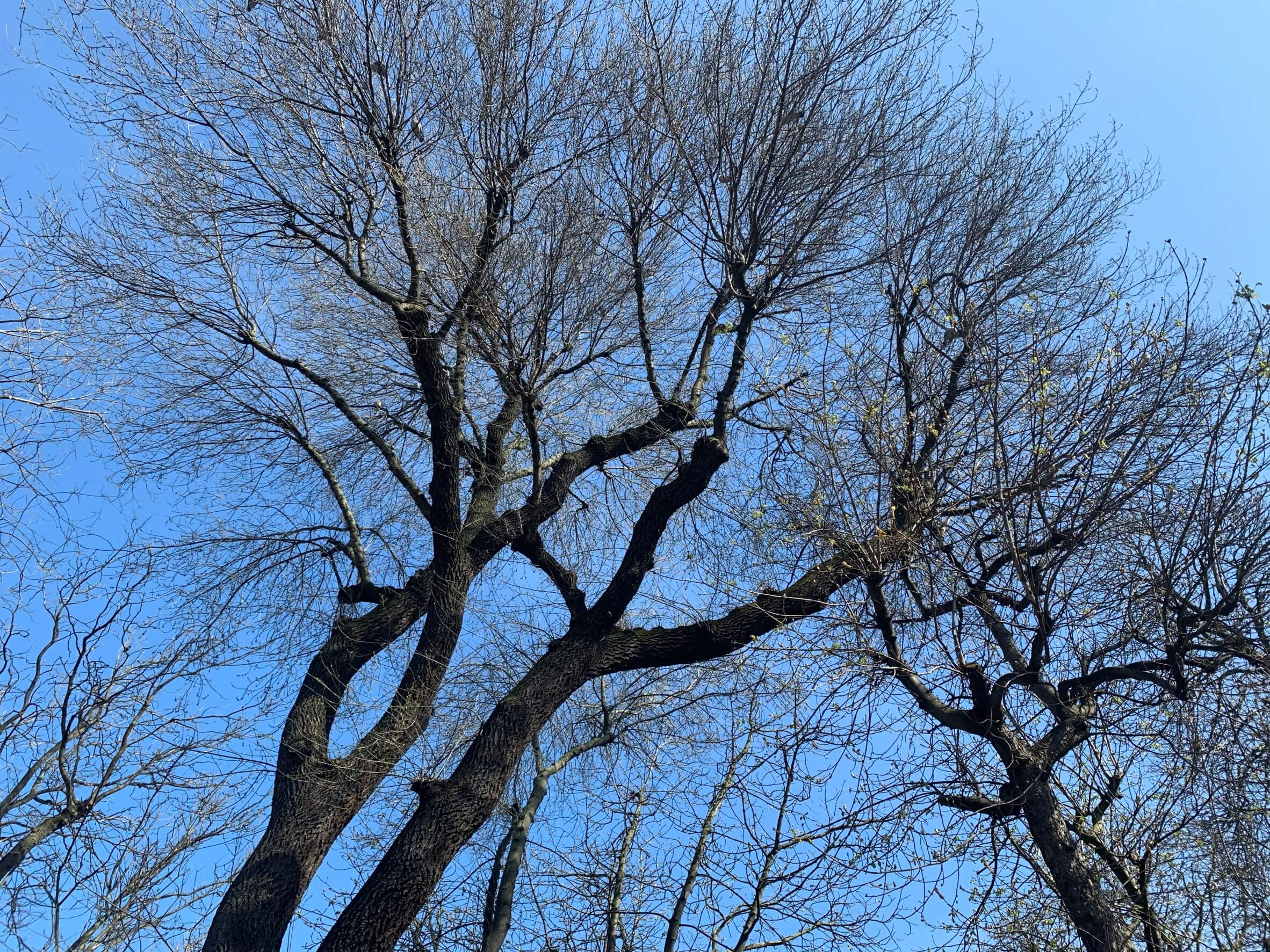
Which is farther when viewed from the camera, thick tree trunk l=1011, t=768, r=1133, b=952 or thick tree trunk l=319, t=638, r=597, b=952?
thick tree trunk l=319, t=638, r=597, b=952

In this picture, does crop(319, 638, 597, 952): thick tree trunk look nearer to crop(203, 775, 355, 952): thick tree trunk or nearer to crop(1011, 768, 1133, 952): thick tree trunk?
crop(203, 775, 355, 952): thick tree trunk

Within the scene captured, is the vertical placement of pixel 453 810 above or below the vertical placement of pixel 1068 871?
above

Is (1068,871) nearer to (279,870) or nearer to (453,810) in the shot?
(453,810)

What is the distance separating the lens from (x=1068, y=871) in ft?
15.7

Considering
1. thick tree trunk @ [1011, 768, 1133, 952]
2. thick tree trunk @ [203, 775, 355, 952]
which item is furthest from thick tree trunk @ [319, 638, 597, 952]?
thick tree trunk @ [1011, 768, 1133, 952]

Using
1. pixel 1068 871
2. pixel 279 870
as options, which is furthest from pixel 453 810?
pixel 1068 871

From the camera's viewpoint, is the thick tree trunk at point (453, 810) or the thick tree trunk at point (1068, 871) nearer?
the thick tree trunk at point (1068, 871)

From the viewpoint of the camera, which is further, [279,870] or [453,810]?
[453,810]

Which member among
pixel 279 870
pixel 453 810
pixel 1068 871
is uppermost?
pixel 453 810

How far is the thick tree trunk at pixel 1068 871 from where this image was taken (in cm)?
450

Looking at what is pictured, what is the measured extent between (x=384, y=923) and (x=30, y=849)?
1936 mm

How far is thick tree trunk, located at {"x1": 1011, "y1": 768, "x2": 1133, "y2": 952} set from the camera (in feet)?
14.8

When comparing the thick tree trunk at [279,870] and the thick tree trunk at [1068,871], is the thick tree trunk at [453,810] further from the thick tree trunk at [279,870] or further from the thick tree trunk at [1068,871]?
the thick tree trunk at [1068,871]

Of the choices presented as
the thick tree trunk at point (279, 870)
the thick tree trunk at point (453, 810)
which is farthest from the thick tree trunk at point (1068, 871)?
the thick tree trunk at point (279, 870)
